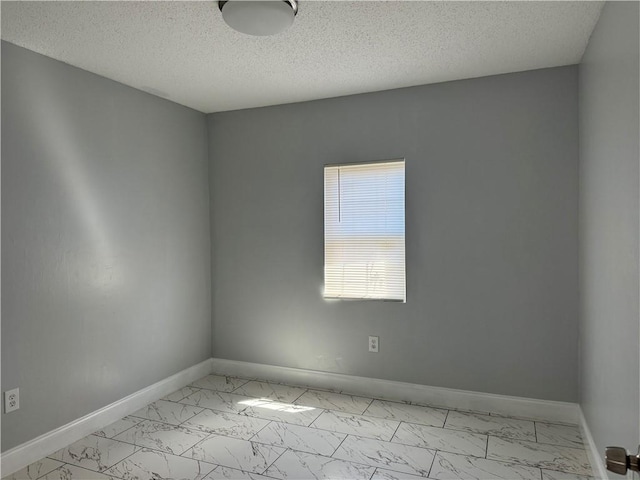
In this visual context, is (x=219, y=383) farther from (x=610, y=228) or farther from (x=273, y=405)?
(x=610, y=228)

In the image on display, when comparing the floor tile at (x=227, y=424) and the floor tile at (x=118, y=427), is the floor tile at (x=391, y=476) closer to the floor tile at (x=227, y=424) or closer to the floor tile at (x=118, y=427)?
the floor tile at (x=227, y=424)

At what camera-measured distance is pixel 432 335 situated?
3.34m

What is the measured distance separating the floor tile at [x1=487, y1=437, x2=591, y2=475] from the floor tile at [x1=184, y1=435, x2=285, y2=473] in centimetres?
134

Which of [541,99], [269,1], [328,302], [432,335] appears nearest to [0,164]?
[269,1]

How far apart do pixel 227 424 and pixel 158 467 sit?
2.05ft

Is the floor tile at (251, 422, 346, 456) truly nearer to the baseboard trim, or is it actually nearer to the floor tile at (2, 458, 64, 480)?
the floor tile at (2, 458, 64, 480)

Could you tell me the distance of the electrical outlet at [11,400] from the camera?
2447 millimetres

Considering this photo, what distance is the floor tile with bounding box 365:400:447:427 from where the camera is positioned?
3068 mm

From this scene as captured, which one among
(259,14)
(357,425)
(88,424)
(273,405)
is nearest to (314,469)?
(357,425)

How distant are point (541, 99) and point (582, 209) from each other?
83 centimetres

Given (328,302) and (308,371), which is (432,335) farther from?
(308,371)

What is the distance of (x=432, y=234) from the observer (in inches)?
131

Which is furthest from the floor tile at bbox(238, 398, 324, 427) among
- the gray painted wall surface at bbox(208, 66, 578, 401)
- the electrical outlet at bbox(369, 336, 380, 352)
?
the electrical outlet at bbox(369, 336, 380, 352)

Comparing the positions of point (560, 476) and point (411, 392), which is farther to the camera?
point (411, 392)
